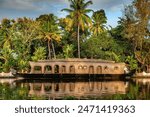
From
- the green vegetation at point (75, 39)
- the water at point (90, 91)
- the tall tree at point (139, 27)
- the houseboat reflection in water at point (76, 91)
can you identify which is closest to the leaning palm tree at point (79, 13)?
the green vegetation at point (75, 39)

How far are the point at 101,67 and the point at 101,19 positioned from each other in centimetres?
1510

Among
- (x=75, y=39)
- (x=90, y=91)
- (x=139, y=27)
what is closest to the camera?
(x=90, y=91)

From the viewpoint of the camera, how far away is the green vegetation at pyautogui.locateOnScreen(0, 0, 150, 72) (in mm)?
46656

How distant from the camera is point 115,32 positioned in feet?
176

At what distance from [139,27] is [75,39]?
9523mm

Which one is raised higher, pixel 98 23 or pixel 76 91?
pixel 98 23

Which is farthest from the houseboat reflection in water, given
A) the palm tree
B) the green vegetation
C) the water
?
the palm tree

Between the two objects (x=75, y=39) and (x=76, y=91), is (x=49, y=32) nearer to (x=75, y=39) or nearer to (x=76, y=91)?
(x=75, y=39)

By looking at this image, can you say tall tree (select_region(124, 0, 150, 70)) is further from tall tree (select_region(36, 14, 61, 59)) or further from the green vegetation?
tall tree (select_region(36, 14, 61, 59))

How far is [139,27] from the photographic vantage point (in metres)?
46.3

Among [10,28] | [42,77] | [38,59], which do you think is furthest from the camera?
[10,28]

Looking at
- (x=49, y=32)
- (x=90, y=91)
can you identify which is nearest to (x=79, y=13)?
(x=49, y=32)

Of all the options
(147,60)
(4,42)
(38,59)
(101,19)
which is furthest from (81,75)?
(101,19)

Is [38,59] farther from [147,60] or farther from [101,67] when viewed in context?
[147,60]
